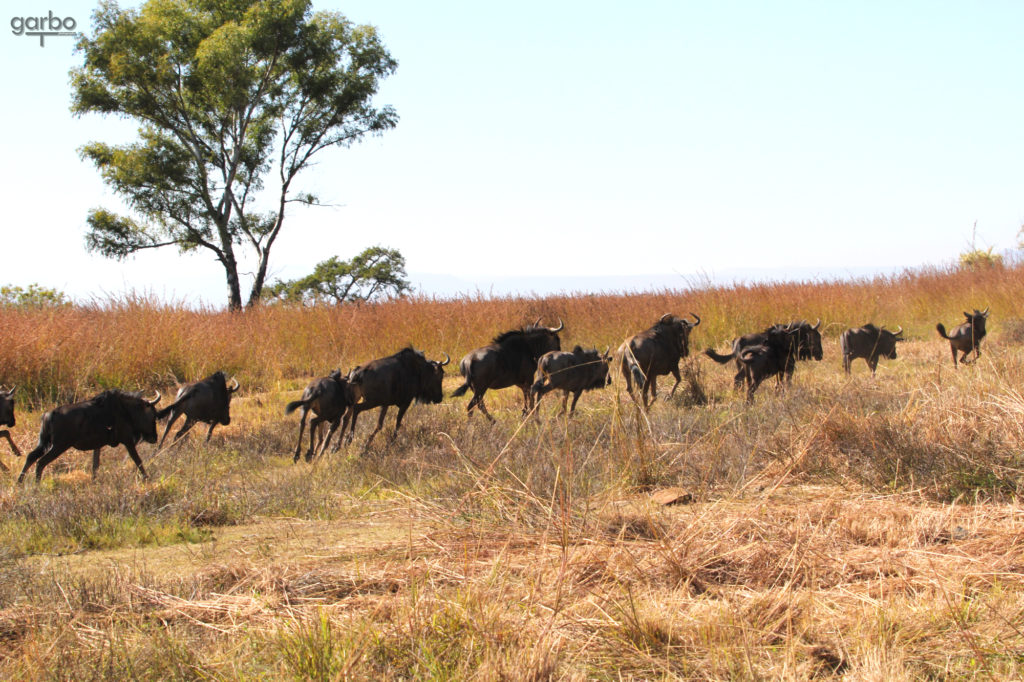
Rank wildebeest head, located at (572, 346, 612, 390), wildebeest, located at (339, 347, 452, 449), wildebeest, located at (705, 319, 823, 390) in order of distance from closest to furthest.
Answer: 1. wildebeest, located at (339, 347, 452, 449)
2. wildebeest head, located at (572, 346, 612, 390)
3. wildebeest, located at (705, 319, 823, 390)

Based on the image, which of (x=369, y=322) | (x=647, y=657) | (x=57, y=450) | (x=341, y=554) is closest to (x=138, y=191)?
(x=369, y=322)

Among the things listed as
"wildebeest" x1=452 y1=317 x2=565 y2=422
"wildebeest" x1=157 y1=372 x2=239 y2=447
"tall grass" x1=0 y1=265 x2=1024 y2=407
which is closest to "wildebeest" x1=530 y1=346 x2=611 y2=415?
"wildebeest" x1=452 y1=317 x2=565 y2=422

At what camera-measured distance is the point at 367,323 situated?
17859 mm

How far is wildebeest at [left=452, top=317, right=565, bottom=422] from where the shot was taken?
411 inches

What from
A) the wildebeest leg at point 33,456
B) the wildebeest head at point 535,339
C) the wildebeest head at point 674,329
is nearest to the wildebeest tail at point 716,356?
the wildebeest head at point 674,329

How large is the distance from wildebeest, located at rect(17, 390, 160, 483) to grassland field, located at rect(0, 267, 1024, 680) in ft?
0.92

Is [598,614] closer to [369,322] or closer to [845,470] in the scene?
[845,470]

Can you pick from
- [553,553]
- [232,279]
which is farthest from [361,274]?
[553,553]

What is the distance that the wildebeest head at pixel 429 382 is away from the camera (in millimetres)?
9836

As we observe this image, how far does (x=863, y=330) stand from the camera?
475 inches

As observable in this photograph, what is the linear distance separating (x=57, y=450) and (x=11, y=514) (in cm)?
127

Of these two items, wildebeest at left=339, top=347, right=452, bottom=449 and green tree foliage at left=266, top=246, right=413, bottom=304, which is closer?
wildebeest at left=339, top=347, right=452, bottom=449

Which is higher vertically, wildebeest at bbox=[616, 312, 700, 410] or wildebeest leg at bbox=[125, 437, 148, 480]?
wildebeest at bbox=[616, 312, 700, 410]

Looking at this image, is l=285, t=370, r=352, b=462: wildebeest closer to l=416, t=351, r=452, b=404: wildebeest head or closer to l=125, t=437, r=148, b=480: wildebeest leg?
l=416, t=351, r=452, b=404: wildebeest head
